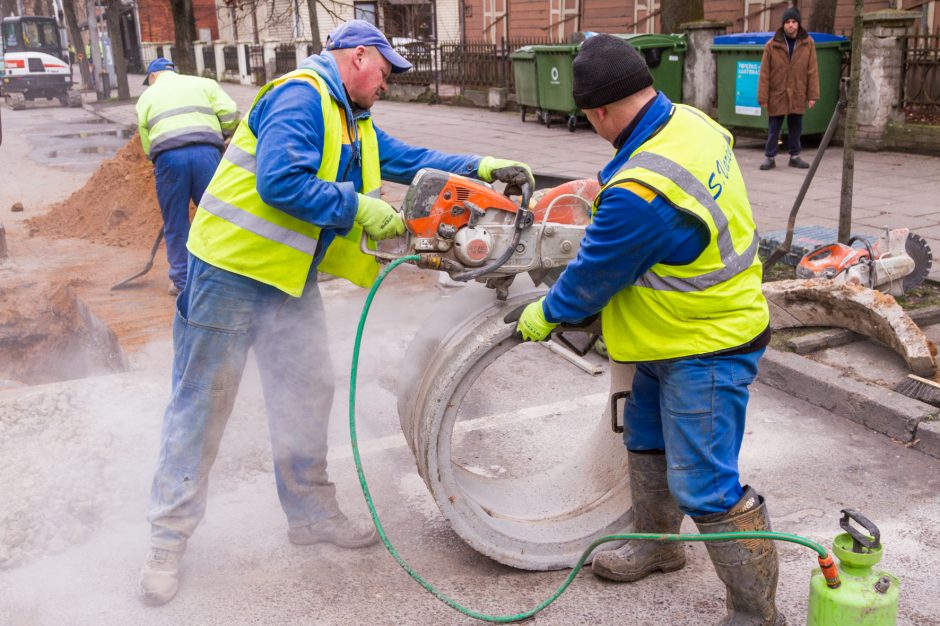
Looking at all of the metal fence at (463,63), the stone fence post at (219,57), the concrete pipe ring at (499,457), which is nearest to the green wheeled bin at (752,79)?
the metal fence at (463,63)

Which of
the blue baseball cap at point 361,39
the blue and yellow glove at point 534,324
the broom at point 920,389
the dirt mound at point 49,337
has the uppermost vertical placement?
the blue baseball cap at point 361,39

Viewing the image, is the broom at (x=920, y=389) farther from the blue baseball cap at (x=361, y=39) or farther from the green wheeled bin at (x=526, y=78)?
the green wheeled bin at (x=526, y=78)

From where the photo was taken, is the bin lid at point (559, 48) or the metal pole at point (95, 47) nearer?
the bin lid at point (559, 48)

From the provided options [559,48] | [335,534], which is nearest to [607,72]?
[335,534]

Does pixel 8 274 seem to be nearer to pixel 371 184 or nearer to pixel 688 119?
pixel 371 184

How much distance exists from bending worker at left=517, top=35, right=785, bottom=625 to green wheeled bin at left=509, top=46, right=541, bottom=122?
531 inches

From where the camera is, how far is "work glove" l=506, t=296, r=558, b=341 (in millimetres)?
2918

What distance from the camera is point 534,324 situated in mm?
2928

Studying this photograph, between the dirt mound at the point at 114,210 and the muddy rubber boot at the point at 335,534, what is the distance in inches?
254

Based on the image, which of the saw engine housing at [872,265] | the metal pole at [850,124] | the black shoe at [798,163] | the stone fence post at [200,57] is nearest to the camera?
the saw engine housing at [872,265]

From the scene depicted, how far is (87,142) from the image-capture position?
19047 millimetres

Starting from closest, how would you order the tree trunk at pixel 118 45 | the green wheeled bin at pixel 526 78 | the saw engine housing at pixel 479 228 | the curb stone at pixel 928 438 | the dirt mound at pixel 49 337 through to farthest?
1. the saw engine housing at pixel 479 228
2. the curb stone at pixel 928 438
3. the dirt mound at pixel 49 337
4. the green wheeled bin at pixel 526 78
5. the tree trunk at pixel 118 45

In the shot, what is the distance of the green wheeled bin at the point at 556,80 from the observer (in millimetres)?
14789

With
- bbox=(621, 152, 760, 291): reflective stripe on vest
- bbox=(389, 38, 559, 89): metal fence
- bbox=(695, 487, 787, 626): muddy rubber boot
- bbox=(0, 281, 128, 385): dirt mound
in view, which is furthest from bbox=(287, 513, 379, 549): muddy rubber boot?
bbox=(389, 38, 559, 89): metal fence
